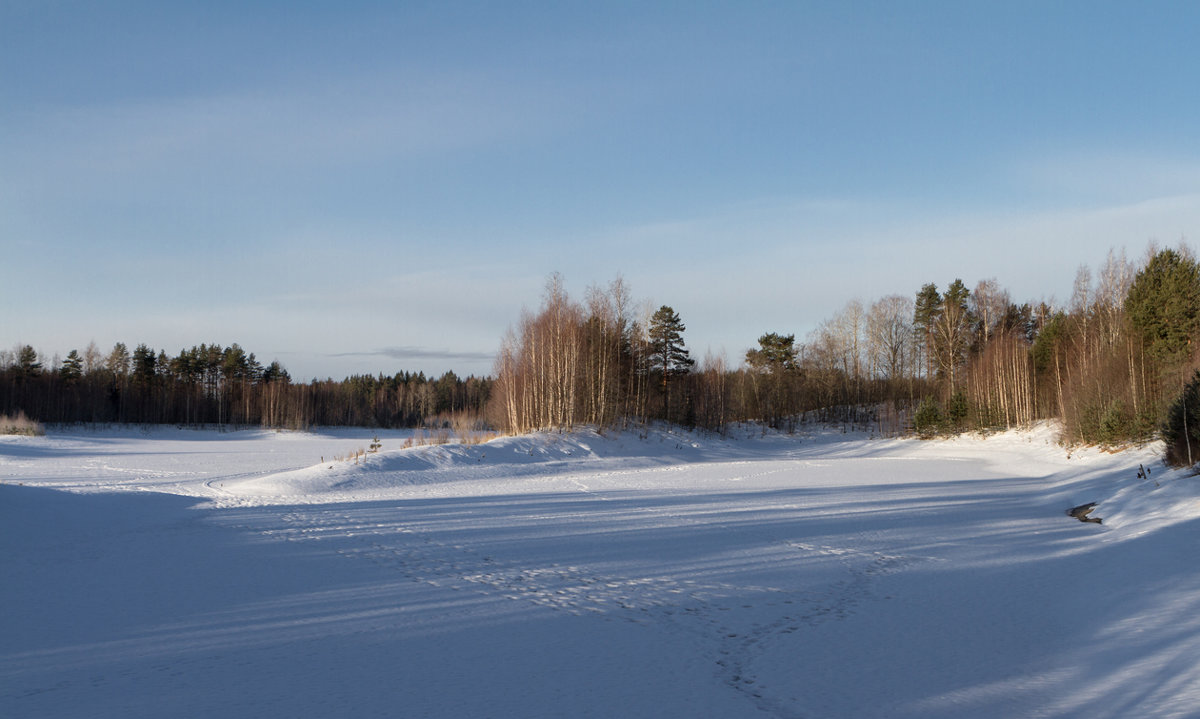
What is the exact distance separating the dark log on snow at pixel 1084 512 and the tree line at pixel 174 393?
50.6 metres

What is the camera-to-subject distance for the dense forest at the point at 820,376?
30.8 m

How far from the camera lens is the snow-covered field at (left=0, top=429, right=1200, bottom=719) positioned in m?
5.56

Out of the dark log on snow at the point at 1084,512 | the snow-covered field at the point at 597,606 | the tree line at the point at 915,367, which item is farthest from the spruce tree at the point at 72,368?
the dark log on snow at the point at 1084,512

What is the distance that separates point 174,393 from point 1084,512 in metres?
81.0

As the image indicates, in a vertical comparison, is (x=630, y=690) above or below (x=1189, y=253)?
below

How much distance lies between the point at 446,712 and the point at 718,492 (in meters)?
16.8

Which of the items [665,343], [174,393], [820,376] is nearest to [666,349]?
[665,343]

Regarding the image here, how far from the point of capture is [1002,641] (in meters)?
7.19

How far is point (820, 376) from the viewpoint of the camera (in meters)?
66.8

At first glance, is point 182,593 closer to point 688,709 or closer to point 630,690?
point 630,690

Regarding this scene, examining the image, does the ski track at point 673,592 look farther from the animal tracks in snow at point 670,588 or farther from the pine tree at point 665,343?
the pine tree at point 665,343

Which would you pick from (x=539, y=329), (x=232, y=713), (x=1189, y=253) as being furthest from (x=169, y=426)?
(x=1189, y=253)

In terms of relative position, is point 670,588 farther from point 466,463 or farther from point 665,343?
point 665,343

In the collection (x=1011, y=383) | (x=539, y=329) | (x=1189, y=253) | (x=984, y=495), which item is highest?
(x=1189, y=253)
